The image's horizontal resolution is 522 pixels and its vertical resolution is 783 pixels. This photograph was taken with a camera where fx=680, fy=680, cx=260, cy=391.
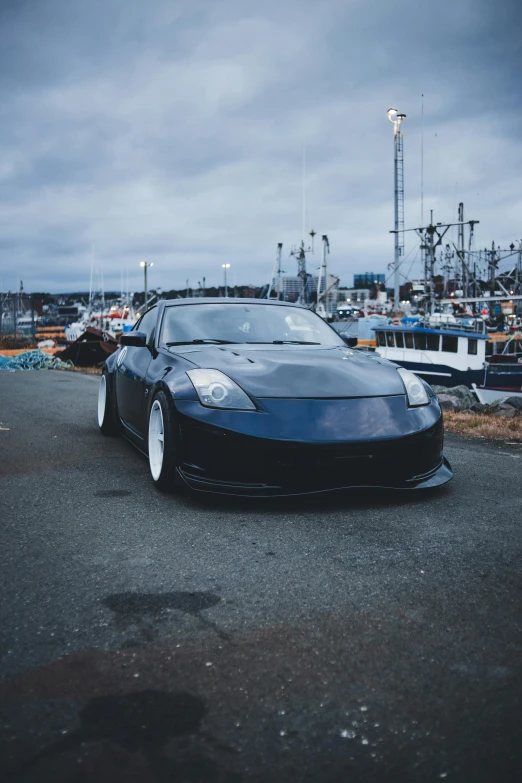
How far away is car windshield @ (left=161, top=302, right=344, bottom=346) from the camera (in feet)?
16.3

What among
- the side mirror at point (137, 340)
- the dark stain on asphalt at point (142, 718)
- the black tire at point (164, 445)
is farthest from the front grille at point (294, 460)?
the dark stain on asphalt at point (142, 718)

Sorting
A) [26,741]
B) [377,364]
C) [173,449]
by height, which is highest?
[377,364]

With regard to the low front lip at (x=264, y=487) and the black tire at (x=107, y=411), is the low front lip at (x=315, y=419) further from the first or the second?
the black tire at (x=107, y=411)

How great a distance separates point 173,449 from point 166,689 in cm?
214

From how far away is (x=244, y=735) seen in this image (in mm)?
1629

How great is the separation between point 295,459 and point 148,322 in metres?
2.66

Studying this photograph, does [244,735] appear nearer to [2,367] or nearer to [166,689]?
[166,689]

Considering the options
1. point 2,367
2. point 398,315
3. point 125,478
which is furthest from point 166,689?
point 398,315

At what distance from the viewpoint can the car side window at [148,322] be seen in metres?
5.46

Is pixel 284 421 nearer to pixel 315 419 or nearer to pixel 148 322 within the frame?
pixel 315 419

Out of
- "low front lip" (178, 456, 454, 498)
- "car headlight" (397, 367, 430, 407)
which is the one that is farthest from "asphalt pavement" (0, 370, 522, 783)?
"car headlight" (397, 367, 430, 407)

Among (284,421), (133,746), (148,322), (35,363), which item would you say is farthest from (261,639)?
(35,363)

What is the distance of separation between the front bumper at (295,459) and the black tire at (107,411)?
8.60ft

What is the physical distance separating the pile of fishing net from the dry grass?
44.1ft
